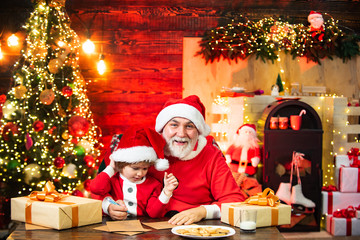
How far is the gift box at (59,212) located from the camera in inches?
76.1

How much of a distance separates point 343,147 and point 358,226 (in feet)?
2.78

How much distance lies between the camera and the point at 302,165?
4.56 m

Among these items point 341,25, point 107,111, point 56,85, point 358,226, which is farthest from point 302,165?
point 56,85

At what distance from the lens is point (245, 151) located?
4.42 meters

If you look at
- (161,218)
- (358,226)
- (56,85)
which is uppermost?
(56,85)

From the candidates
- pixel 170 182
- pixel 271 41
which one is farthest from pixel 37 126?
pixel 271 41

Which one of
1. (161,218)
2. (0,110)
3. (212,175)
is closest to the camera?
(161,218)

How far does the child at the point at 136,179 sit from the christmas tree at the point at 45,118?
1.73 m

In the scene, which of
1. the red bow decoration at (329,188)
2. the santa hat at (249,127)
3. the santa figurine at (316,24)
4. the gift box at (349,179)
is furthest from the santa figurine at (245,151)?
the santa figurine at (316,24)

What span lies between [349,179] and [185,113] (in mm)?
2686

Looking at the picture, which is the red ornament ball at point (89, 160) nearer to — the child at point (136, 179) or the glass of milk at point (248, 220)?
the child at point (136, 179)

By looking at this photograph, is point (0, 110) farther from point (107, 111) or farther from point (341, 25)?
point (341, 25)

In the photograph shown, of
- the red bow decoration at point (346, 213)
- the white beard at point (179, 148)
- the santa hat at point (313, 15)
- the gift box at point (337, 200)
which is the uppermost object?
the santa hat at point (313, 15)

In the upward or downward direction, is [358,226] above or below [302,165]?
below
